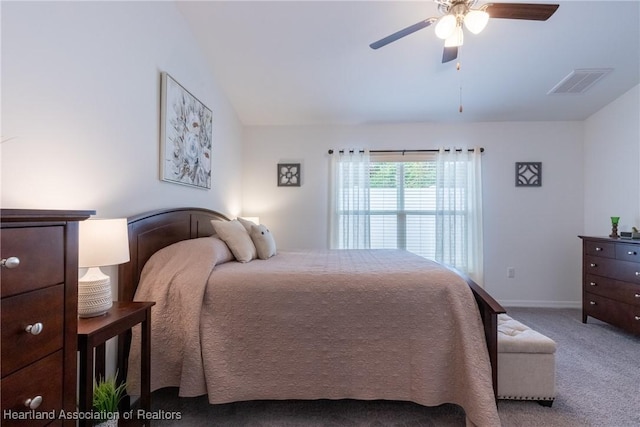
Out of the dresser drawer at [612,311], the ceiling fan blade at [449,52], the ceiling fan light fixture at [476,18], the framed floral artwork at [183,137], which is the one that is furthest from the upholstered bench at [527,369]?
the framed floral artwork at [183,137]

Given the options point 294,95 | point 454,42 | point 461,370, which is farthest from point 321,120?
point 461,370

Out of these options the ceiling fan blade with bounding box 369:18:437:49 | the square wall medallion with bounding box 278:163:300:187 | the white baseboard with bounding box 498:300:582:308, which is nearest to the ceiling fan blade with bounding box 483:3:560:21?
the ceiling fan blade with bounding box 369:18:437:49

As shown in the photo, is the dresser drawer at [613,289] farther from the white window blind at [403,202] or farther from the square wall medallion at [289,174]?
the square wall medallion at [289,174]

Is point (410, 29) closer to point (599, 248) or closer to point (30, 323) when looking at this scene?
point (30, 323)

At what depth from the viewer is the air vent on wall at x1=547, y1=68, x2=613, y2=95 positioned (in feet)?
9.28

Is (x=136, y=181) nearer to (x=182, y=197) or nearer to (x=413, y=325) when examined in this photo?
Result: (x=182, y=197)

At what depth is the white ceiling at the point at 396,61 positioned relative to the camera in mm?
2352

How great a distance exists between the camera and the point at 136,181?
1900 mm

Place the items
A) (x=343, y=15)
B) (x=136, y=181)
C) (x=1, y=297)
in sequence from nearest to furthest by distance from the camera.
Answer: (x=1, y=297)
(x=136, y=181)
(x=343, y=15)

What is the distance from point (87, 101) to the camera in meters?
1.52

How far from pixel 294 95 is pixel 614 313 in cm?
391

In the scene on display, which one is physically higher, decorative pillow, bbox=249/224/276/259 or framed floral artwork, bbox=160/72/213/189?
framed floral artwork, bbox=160/72/213/189

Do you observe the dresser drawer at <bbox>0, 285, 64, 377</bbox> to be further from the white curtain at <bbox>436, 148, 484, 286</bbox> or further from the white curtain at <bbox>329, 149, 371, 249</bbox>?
the white curtain at <bbox>436, 148, 484, 286</bbox>

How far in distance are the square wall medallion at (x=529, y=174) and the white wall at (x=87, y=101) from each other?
13.0 ft
